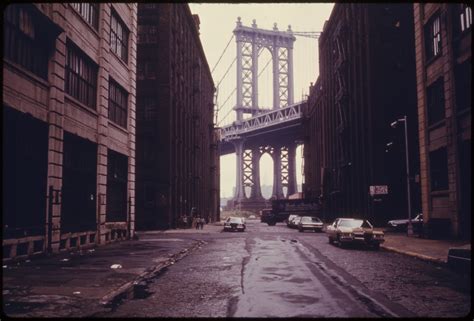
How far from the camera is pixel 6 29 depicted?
53.5ft

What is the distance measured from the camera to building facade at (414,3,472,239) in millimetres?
25828

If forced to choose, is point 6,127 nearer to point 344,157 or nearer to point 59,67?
point 59,67

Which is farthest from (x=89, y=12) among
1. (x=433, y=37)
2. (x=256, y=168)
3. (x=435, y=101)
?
(x=256, y=168)

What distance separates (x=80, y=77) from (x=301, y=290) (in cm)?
1668

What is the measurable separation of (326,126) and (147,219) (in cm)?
3540

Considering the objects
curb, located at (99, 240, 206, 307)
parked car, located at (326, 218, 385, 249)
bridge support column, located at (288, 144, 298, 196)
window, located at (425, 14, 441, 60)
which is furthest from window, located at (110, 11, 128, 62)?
bridge support column, located at (288, 144, 298, 196)

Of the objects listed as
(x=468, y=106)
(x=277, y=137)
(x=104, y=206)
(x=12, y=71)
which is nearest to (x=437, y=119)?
(x=468, y=106)

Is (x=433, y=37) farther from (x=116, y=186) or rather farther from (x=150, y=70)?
(x=150, y=70)

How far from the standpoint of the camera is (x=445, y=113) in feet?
91.5

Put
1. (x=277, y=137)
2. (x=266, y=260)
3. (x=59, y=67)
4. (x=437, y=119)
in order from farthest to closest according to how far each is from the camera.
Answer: (x=277, y=137) → (x=437, y=119) → (x=59, y=67) → (x=266, y=260)

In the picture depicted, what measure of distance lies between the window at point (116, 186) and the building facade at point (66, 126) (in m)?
0.06

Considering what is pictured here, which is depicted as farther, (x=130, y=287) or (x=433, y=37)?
(x=433, y=37)

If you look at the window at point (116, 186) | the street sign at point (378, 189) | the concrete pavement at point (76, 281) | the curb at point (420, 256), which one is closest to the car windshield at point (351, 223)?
the curb at point (420, 256)

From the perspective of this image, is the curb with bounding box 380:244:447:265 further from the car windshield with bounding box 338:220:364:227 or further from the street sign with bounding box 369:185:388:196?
the street sign with bounding box 369:185:388:196
